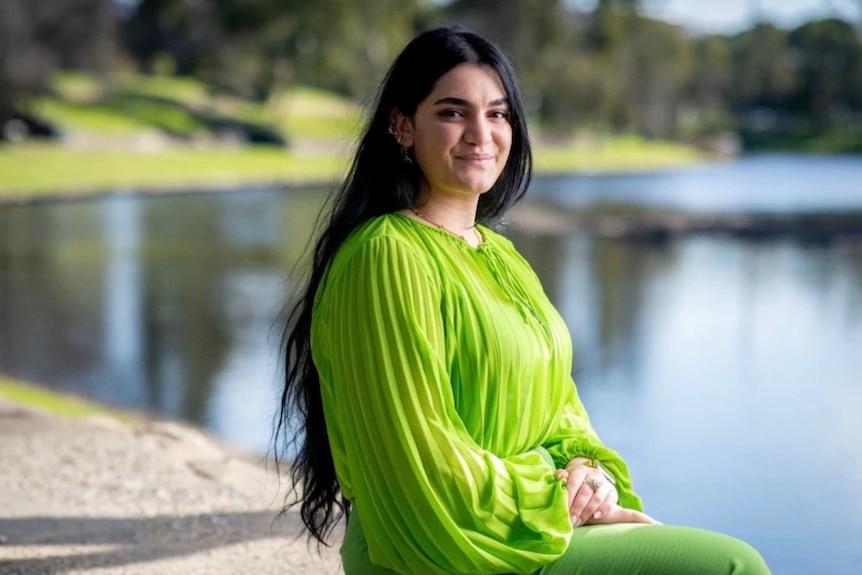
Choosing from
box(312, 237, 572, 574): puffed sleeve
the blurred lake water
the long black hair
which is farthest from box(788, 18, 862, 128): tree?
box(312, 237, 572, 574): puffed sleeve

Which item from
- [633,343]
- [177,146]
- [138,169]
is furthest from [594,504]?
[177,146]

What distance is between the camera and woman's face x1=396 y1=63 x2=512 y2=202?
2570mm

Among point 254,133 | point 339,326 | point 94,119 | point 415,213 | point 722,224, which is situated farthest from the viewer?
point 254,133

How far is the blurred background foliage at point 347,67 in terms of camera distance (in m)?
51.7

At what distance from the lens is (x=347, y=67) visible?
6191 cm

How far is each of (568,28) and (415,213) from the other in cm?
7018

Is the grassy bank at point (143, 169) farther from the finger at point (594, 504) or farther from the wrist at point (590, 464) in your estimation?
the finger at point (594, 504)

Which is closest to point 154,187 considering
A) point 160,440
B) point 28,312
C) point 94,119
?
point 94,119

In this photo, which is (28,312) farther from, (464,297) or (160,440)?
(464,297)

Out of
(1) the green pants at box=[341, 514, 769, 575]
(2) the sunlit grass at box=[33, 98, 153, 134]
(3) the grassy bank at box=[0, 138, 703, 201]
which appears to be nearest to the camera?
(1) the green pants at box=[341, 514, 769, 575]

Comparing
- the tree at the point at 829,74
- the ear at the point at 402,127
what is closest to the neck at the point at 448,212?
the ear at the point at 402,127

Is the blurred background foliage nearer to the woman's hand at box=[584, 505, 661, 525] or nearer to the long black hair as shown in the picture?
the long black hair

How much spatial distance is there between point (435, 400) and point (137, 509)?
11.1 ft

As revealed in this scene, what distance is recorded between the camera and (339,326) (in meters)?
2.43
